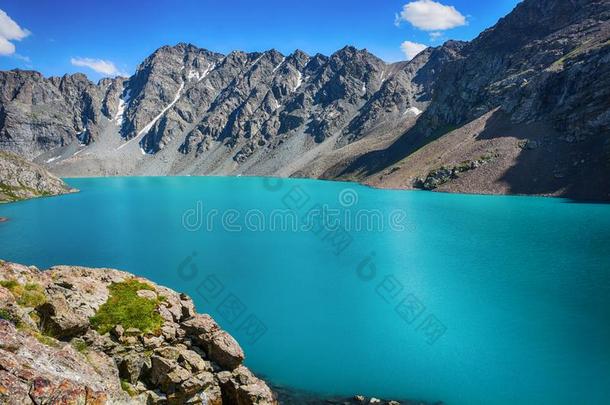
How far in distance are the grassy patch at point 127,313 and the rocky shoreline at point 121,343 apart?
0.13ft

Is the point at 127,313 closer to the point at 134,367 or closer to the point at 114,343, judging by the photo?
the point at 114,343

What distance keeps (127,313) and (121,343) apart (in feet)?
6.34

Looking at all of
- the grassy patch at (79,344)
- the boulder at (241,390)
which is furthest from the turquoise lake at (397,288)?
the grassy patch at (79,344)

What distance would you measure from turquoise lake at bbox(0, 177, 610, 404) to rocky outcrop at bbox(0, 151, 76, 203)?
1881 inches

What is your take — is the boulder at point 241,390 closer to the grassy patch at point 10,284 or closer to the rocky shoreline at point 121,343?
the rocky shoreline at point 121,343

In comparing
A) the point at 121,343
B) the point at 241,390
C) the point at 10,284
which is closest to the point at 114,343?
the point at 121,343

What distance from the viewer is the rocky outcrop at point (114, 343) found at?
11.3 m

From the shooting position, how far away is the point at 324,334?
1017 inches

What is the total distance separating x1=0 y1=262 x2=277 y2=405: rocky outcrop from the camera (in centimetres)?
1132

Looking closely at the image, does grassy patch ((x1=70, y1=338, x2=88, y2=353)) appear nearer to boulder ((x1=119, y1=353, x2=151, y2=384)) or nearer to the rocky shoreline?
the rocky shoreline

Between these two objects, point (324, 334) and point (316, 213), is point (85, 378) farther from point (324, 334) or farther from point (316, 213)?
point (316, 213)

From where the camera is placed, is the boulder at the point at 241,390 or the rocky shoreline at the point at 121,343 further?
the boulder at the point at 241,390

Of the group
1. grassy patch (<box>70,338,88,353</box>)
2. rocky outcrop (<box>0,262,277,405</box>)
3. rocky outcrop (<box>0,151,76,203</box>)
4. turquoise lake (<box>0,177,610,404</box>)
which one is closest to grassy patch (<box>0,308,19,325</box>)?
rocky outcrop (<box>0,262,277,405</box>)

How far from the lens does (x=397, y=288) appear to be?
116 ft
